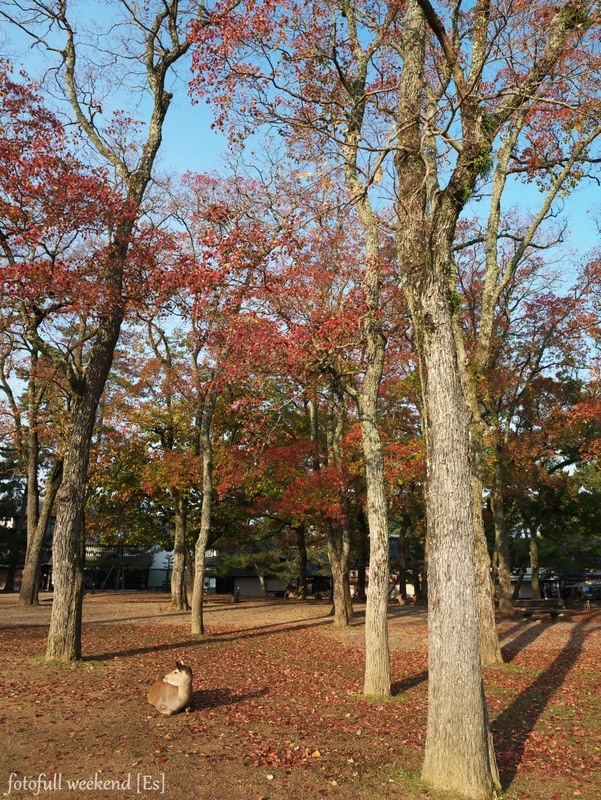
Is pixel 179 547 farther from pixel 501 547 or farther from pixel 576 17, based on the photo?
pixel 576 17

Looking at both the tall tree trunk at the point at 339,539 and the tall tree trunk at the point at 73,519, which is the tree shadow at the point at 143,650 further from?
the tall tree trunk at the point at 339,539

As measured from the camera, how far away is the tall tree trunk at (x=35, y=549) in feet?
79.6

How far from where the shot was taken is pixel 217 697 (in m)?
9.12

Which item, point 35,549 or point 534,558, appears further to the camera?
point 534,558

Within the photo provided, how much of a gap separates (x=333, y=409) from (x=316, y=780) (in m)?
15.2

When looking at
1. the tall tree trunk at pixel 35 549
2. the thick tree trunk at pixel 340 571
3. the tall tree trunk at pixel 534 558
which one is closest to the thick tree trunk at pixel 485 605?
the thick tree trunk at pixel 340 571

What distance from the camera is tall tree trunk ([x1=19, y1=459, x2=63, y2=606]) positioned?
2427 centimetres

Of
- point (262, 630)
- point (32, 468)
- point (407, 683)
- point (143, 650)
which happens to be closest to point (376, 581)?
point (407, 683)

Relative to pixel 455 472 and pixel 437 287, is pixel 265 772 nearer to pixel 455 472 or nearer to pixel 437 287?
pixel 455 472

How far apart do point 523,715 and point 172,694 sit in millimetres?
5366

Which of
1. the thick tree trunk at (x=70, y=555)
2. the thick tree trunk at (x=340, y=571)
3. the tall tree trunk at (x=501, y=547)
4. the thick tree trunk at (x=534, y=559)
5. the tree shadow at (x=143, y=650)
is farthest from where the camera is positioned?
the thick tree trunk at (x=534, y=559)

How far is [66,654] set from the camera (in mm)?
10719

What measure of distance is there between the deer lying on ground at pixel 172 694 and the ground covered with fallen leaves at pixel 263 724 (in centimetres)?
14

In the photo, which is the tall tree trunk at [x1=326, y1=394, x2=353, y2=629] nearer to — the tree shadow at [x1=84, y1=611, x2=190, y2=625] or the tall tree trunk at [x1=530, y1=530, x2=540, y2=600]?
the tree shadow at [x1=84, y1=611, x2=190, y2=625]
